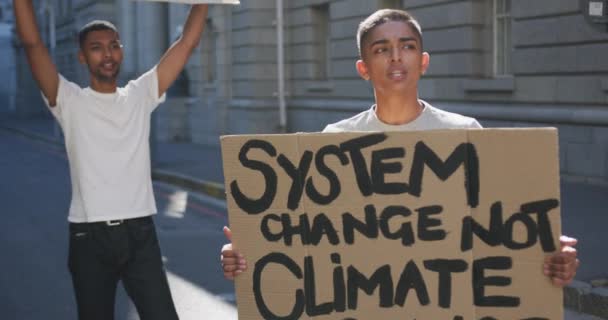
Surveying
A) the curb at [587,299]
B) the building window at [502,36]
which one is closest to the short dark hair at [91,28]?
the curb at [587,299]

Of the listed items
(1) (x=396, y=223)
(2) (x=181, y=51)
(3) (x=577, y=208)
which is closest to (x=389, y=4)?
(3) (x=577, y=208)

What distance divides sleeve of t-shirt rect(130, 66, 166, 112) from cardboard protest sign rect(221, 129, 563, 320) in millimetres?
1119

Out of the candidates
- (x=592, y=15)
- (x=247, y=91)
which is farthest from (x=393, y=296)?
(x=247, y=91)

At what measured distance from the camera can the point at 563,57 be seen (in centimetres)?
1297

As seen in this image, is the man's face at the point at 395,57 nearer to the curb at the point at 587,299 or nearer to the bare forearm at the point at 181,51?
the bare forearm at the point at 181,51

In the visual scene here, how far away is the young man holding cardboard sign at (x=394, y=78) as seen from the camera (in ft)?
10.3

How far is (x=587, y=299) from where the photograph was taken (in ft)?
21.3

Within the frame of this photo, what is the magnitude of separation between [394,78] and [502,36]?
12.4 metres

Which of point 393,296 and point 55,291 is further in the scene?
point 55,291

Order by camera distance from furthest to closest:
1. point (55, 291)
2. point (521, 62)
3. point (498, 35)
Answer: point (498, 35)
point (521, 62)
point (55, 291)

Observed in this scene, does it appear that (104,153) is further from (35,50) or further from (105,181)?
Result: (35,50)

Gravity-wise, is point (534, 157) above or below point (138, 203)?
above

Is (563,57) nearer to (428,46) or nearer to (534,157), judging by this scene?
(428,46)

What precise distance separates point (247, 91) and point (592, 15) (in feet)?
54.2
